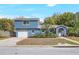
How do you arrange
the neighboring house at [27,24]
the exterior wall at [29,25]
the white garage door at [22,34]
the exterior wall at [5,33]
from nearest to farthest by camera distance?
the white garage door at [22,34] → the exterior wall at [5,33] → the neighboring house at [27,24] → the exterior wall at [29,25]

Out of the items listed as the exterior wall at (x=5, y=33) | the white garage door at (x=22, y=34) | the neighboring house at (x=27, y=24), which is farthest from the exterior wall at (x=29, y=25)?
the exterior wall at (x=5, y=33)

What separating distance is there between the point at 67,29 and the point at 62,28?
139 cm

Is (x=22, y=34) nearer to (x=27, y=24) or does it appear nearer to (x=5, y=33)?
(x=27, y=24)

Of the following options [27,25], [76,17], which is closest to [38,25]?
[27,25]

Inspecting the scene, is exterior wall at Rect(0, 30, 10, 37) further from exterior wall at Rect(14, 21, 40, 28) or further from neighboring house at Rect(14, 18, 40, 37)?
exterior wall at Rect(14, 21, 40, 28)

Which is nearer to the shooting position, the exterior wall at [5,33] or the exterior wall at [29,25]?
the exterior wall at [5,33]

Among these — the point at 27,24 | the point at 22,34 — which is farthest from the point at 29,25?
the point at 22,34

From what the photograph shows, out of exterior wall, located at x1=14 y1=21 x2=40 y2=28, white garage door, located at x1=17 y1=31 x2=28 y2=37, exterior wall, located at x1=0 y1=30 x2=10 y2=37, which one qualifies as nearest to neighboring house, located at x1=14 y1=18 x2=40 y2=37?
exterior wall, located at x1=14 y1=21 x2=40 y2=28

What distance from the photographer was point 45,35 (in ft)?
154

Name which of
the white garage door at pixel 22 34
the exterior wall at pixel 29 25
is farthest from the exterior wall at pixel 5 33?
the white garage door at pixel 22 34

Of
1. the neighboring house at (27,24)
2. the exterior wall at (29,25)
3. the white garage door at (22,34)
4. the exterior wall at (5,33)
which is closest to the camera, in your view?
the white garage door at (22,34)

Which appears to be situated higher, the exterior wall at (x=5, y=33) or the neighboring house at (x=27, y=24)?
the neighboring house at (x=27, y=24)

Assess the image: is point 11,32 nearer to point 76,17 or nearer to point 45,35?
point 45,35

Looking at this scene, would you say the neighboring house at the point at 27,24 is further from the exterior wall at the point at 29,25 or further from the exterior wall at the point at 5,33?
the exterior wall at the point at 5,33
